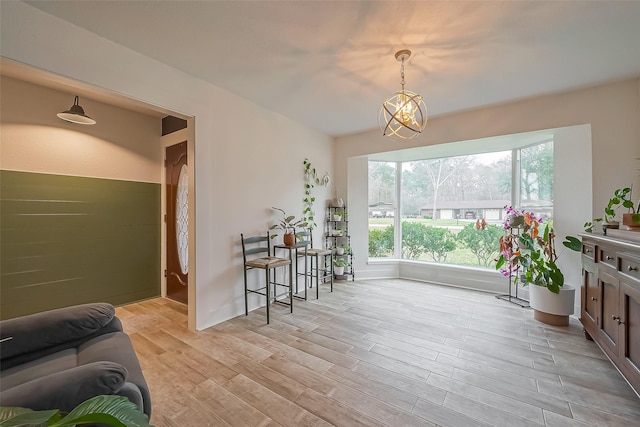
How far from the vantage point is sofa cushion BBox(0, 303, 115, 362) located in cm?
130

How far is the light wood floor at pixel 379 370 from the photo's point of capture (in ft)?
5.18

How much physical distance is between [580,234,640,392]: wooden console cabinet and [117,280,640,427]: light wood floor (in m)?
0.23

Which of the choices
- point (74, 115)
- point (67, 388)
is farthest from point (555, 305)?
point (74, 115)

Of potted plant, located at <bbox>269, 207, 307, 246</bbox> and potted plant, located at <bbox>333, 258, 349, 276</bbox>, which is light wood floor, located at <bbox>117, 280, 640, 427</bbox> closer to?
potted plant, located at <bbox>269, 207, 307, 246</bbox>

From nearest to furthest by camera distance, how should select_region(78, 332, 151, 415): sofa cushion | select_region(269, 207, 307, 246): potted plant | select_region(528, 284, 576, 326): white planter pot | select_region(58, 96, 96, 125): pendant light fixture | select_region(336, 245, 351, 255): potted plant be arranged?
select_region(78, 332, 151, 415): sofa cushion, select_region(58, 96, 96, 125): pendant light fixture, select_region(528, 284, 576, 326): white planter pot, select_region(269, 207, 307, 246): potted plant, select_region(336, 245, 351, 255): potted plant

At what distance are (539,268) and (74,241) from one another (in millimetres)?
5275

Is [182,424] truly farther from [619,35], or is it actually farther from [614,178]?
[614,178]

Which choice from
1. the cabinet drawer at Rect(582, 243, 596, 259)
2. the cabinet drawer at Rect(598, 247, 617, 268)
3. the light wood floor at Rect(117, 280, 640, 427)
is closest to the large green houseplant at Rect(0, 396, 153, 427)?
the light wood floor at Rect(117, 280, 640, 427)

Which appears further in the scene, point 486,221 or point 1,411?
point 486,221

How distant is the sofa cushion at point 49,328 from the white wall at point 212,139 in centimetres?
114

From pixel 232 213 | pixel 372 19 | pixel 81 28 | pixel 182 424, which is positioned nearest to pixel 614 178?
pixel 372 19

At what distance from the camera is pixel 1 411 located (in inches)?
25.1

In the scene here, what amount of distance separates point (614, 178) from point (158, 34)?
447cm

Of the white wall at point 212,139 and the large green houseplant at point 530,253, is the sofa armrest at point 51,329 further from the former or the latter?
the large green houseplant at point 530,253
